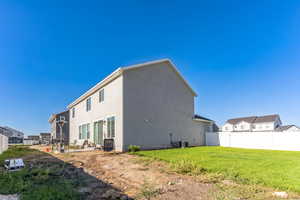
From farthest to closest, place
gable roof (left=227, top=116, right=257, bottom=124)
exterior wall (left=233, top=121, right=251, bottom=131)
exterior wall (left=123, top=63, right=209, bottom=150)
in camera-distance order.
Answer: gable roof (left=227, top=116, right=257, bottom=124) < exterior wall (left=233, top=121, right=251, bottom=131) < exterior wall (left=123, top=63, right=209, bottom=150)

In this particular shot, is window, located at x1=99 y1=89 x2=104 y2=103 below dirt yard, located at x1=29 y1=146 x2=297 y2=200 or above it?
above

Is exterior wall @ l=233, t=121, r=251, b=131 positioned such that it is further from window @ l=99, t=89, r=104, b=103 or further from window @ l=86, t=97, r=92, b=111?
window @ l=99, t=89, r=104, b=103

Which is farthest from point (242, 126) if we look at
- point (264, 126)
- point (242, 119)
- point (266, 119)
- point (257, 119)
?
point (266, 119)

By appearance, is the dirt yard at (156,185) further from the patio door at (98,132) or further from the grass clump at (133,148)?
the patio door at (98,132)

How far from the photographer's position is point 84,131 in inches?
797

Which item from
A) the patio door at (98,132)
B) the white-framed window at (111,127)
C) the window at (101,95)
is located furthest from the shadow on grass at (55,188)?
the window at (101,95)

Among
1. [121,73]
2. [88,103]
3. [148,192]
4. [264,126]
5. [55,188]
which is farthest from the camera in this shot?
[264,126]

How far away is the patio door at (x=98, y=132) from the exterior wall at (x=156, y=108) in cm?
402

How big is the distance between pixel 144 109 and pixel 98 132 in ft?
17.6

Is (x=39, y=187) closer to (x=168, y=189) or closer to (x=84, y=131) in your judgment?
(x=168, y=189)

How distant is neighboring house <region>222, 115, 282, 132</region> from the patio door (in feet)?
134

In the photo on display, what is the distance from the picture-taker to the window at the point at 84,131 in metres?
19.0

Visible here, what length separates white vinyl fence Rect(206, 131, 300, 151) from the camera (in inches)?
576

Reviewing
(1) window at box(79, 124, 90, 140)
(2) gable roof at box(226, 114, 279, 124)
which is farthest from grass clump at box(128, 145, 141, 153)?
(2) gable roof at box(226, 114, 279, 124)
